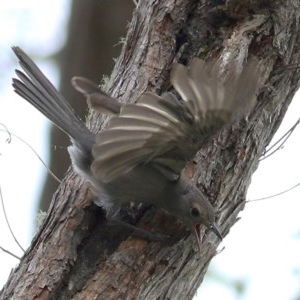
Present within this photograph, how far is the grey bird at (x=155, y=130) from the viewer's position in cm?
310

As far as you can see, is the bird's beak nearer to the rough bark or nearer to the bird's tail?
the bird's tail

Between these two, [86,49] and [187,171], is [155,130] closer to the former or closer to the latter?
[187,171]

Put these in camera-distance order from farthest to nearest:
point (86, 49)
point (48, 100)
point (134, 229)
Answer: point (86, 49) → point (48, 100) → point (134, 229)

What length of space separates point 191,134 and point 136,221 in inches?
22.2

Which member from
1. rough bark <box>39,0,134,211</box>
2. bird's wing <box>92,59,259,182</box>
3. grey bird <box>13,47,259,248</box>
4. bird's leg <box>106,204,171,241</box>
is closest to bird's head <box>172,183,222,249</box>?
grey bird <box>13,47,259,248</box>

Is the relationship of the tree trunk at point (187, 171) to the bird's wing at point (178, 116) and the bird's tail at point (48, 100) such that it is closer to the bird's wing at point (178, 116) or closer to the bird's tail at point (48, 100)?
the bird's tail at point (48, 100)

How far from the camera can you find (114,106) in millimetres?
3436

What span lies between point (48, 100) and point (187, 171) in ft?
2.01

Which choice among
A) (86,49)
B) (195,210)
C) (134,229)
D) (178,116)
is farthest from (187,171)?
(86,49)

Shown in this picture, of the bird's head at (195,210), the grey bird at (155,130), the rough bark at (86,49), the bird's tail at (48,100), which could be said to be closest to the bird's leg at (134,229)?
the grey bird at (155,130)

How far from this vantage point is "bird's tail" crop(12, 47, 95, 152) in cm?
370

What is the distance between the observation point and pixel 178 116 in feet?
10.4

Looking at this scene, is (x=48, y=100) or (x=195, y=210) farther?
(x=48, y=100)

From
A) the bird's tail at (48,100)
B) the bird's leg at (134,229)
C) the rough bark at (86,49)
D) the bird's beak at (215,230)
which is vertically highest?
the rough bark at (86,49)
